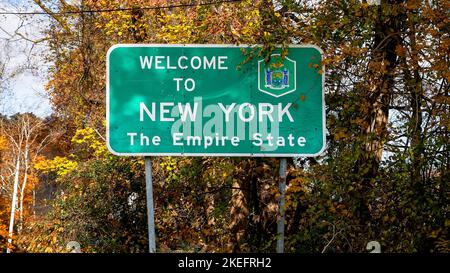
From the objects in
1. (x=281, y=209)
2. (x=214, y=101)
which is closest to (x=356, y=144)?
(x=281, y=209)

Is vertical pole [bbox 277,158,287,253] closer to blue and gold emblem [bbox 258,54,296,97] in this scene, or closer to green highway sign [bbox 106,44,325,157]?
green highway sign [bbox 106,44,325,157]

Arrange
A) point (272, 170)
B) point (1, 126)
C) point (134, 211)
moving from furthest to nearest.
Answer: point (1, 126) < point (134, 211) < point (272, 170)

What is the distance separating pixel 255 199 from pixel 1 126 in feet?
162

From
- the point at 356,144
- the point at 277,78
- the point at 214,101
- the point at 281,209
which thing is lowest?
the point at 281,209

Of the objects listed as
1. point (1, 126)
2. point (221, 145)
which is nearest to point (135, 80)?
point (221, 145)

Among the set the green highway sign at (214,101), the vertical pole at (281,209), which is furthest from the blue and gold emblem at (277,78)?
the vertical pole at (281,209)

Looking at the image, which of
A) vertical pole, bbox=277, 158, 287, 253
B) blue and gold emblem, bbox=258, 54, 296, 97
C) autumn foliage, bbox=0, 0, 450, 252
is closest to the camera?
autumn foliage, bbox=0, 0, 450, 252

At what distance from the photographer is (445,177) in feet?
39.5

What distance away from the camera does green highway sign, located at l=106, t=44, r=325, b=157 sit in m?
12.9

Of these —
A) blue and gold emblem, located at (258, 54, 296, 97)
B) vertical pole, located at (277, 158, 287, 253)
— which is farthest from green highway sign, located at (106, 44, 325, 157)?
vertical pole, located at (277, 158, 287, 253)

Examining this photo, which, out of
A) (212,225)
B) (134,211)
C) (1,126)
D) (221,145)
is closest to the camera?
(221,145)

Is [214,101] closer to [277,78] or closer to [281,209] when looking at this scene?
[277,78]

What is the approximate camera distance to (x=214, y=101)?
511 inches
